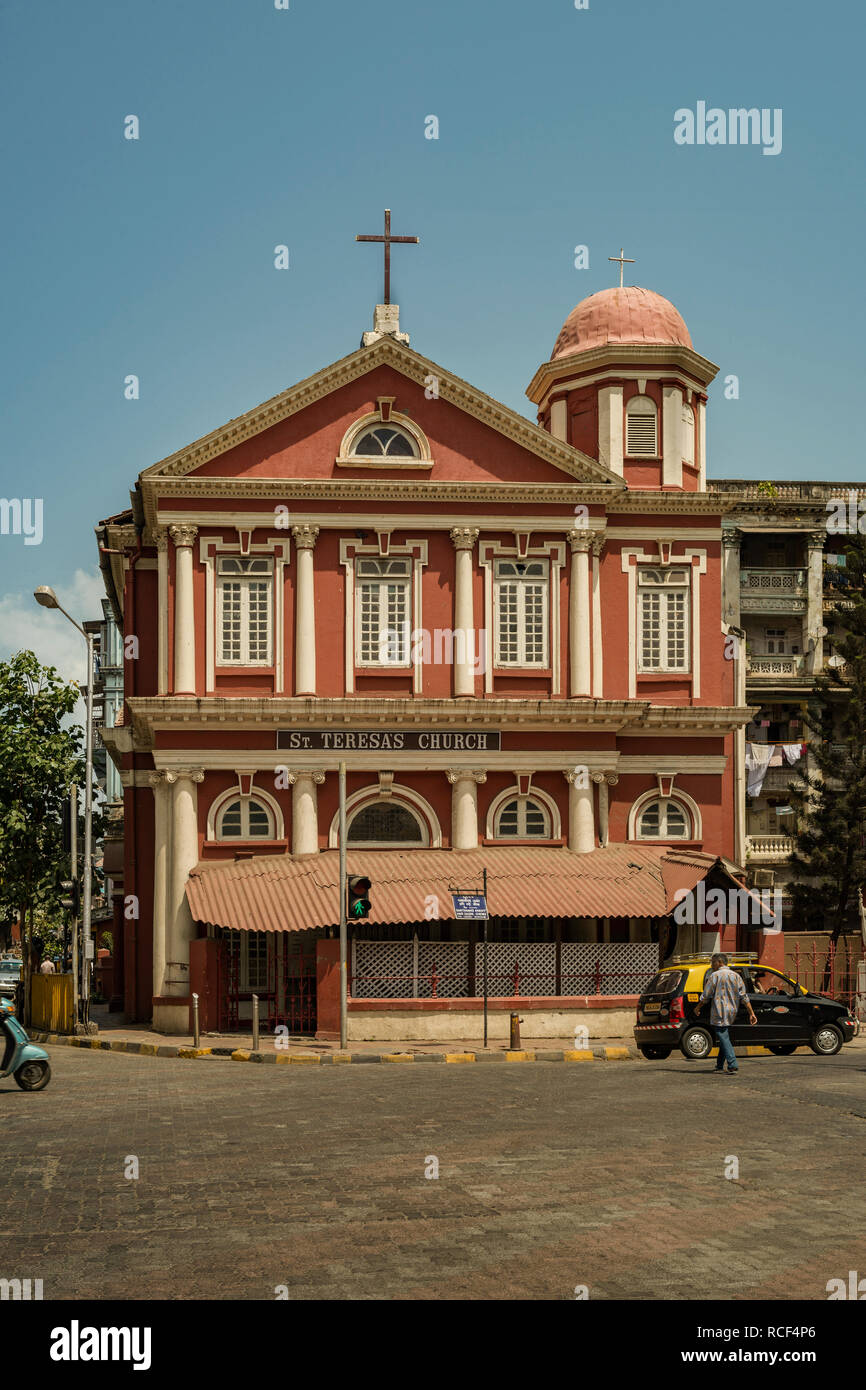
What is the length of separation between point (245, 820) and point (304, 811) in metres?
1.41

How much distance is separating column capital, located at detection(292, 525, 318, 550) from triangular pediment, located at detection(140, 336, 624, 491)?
1123 millimetres

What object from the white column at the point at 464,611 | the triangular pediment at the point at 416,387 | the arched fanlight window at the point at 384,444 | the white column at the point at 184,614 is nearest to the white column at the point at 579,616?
the triangular pediment at the point at 416,387

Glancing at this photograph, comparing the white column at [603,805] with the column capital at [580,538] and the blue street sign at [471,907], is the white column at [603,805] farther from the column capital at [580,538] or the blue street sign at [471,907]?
the blue street sign at [471,907]

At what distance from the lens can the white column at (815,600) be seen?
63719mm

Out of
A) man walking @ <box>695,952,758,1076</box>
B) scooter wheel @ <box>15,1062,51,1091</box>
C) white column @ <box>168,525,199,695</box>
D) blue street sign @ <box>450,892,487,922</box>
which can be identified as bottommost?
scooter wheel @ <box>15,1062,51,1091</box>

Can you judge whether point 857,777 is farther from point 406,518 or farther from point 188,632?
point 188,632

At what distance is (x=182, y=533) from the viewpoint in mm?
34781

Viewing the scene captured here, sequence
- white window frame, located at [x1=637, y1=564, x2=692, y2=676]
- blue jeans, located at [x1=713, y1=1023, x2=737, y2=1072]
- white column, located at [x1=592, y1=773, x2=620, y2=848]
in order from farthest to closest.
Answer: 1. white window frame, located at [x1=637, y1=564, x2=692, y2=676]
2. white column, located at [x1=592, y1=773, x2=620, y2=848]
3. blue jeans, located at [x1=713, y1=1023, x2=737, y2=1072]

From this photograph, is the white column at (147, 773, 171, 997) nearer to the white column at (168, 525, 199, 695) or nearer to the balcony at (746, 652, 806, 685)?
the white column at (168, 525, 199, 695)

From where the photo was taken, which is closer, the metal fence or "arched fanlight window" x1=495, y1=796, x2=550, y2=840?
the metal fence

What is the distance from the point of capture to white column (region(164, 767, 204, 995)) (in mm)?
33812

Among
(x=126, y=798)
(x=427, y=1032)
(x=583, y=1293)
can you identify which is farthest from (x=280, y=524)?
(x=583, y=1293)

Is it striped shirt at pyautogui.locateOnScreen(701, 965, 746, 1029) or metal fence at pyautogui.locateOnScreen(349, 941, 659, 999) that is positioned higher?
striped shirt at pyautogui.locateOnScreen(701, 965, 746, 1029)

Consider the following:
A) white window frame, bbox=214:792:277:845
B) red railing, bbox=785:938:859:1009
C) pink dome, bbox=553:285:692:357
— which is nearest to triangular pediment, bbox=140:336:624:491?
pink dome, bbox=553:285:692:357
